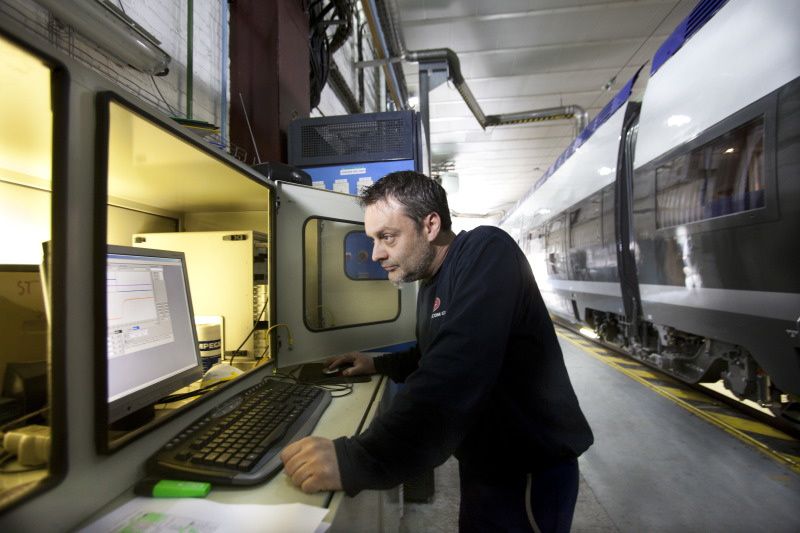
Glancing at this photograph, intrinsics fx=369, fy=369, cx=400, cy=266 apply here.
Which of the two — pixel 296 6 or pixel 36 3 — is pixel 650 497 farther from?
pixel 296 6

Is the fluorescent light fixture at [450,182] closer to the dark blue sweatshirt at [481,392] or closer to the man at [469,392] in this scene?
the man at [469,392]

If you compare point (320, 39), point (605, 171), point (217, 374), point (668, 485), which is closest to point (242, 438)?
point (217, 374)

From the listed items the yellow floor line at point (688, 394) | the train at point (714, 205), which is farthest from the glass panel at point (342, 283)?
the yellow floor line at point (688, 394)

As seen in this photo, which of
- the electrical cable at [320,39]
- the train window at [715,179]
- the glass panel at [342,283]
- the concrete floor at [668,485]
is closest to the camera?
the glass panel at [342,283]

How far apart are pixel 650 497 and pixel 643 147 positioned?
2.73 metres

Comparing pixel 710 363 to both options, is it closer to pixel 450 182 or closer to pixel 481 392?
pixel 481 392

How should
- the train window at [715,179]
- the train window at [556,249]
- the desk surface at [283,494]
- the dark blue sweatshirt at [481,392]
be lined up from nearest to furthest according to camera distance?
the desk surface at [283,494] < the dark blue sweatshirt at [481,392] < the train window at [715,179] < the train window at [556,249]

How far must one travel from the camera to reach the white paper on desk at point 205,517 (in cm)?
64

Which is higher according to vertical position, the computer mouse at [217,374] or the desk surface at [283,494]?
the computer mouse at [217,374]

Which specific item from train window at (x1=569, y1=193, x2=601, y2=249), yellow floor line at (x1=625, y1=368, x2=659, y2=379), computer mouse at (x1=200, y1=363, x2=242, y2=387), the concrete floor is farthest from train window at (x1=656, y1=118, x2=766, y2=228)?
computer mouse at (x1=200, y1=363, x2=242, y2=387)

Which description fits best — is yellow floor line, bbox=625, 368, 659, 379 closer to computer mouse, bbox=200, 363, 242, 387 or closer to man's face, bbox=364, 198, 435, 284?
man's face, bbox=364, 198, 435, 284

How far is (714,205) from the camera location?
2.43 m

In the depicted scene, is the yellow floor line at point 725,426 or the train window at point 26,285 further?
the yellow floor line at point 725,426

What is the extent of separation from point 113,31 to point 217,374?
134cm
